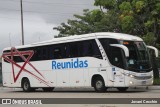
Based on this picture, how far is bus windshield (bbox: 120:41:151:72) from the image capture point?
26080 mm

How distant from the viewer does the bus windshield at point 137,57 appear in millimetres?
Result: 26080

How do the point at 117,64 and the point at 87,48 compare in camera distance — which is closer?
the point at 117,64

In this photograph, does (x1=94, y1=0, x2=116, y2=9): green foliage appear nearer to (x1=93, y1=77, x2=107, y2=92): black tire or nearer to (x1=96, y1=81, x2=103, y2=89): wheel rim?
(x1=93, y1=77, x2=107, y2=92): black tire

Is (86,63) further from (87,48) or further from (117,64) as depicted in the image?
(117,64)

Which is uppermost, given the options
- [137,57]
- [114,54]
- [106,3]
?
[106,3]

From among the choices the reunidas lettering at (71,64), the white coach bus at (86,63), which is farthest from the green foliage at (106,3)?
the reunidas lettering at (71,64)

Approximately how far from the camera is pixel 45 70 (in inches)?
1228

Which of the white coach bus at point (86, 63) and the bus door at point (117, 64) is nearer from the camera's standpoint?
the bus door at point (117, 64)

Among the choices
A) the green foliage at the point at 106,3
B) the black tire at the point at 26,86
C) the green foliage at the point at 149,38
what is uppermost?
the green foliage at the point at 106,3

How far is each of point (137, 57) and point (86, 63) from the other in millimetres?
3245

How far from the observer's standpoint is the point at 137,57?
26391mm

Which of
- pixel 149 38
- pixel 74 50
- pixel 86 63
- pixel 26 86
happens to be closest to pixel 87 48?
pixel 86 63

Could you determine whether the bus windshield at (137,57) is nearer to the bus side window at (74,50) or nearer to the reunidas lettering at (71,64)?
the reunidas lettering at (71,64)

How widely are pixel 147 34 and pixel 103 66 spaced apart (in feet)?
29.4
